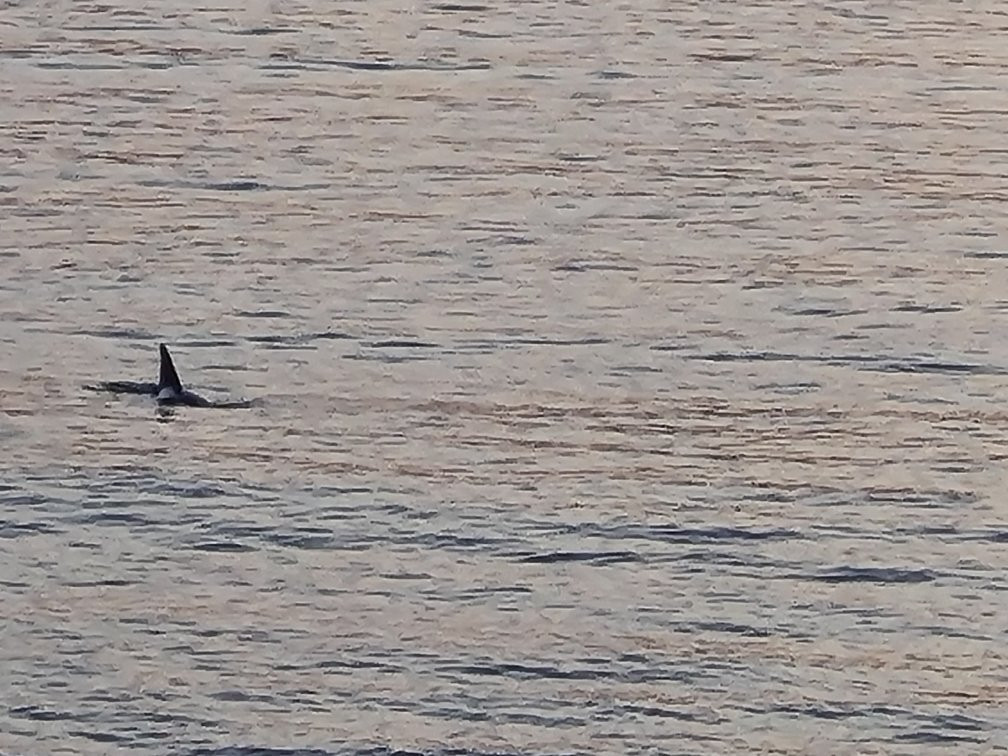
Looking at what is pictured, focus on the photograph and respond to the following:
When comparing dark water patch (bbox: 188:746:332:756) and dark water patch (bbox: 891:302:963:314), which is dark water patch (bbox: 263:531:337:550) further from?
dark water patch (bbox: 891:302:963:314)

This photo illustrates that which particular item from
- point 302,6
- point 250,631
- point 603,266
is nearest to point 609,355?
point 603,266

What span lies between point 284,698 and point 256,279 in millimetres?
208

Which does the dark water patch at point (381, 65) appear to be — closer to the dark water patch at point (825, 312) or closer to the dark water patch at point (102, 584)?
the dark water patch at point (825, 312)

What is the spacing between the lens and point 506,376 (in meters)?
0.63

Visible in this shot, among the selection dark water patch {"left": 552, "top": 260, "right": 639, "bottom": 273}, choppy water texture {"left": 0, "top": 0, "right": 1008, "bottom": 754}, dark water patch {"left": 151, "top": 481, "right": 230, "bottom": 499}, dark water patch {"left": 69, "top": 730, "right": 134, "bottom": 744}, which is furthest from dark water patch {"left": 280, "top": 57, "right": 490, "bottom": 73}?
dark water patch {"left": 69, "top": 730, "right": 134, "bottom": 744}

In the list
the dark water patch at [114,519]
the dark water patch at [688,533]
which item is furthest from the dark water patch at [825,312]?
the dark water patch at [114,519]

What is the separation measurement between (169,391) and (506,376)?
106mm

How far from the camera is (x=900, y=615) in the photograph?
540 millimetres

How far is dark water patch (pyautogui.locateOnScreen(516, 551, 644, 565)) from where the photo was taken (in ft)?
1.83

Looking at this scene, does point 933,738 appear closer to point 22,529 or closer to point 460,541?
point 460,541

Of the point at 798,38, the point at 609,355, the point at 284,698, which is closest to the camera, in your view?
the point at 284,698

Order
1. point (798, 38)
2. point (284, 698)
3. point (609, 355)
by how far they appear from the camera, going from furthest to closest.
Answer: point (798, 38) → point (609, 355) → point (284, 698)

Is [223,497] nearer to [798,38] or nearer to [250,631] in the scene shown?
[250,631]

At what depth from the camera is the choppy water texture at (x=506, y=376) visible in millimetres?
519
